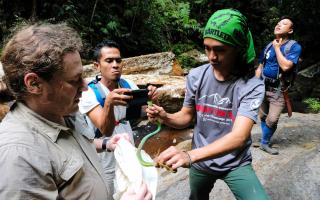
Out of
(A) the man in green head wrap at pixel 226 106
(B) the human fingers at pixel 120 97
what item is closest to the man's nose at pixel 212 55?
(A) the man in green head wrap at pixel 226 106

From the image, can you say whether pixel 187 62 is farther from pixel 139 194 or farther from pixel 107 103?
pixel 139 194

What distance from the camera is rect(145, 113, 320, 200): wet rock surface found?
4.47 m

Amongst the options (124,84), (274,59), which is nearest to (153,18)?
(274,59)

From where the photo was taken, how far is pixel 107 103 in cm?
288

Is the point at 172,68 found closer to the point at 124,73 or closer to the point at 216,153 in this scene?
the point at 124,73

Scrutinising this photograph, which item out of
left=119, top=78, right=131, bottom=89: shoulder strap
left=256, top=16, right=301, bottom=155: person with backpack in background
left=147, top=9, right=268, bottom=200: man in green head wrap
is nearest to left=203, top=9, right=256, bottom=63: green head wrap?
left=147, top=9, right=268, bottom=200: man in green head wrap

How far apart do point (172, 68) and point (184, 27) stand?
3.27 metres

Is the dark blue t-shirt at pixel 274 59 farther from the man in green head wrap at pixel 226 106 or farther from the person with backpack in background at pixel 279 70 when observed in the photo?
the man in green head wrap at pixel 226 106

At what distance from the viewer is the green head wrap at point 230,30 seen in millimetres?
2480

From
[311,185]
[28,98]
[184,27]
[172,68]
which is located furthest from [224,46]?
[184,27]

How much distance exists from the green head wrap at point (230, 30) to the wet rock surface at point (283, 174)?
2533 millimetres

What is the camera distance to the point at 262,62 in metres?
5.72

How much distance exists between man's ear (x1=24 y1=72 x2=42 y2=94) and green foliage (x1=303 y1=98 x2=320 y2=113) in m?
10.4

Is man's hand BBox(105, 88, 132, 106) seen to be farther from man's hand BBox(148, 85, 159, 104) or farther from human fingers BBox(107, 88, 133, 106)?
man's hand BBox(148, 85, 159, 104)
